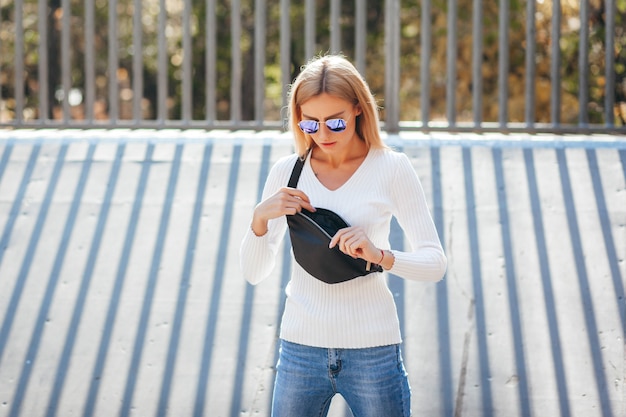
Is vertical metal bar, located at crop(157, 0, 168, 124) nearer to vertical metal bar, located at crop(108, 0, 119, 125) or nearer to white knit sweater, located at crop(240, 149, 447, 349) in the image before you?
vertical metal bar, located at crop(108, 0, 119, 125)

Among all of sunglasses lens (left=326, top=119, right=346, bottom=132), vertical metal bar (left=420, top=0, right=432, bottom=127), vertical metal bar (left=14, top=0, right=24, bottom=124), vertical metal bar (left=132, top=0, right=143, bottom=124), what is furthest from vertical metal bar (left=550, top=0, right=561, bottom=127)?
sunglasses lens (left=326, top=119, right=346, bottom=132)

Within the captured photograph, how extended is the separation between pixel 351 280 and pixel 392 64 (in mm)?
3231

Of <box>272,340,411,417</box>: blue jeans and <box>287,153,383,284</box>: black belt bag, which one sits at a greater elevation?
<box>287,153,383,284</box>: black belt bag

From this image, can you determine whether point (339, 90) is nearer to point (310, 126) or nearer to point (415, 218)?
point (310, 126)

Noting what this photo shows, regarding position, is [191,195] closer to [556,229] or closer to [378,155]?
[556,229]

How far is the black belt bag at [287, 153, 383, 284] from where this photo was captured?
2.42 meters

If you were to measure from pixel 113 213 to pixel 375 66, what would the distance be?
787 cm

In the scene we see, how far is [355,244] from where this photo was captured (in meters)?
2.32

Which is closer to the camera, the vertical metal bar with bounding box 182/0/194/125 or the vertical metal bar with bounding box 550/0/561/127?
the vertical metal bar with bounding box 550/0/561/127

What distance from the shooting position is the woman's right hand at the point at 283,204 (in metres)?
2.44

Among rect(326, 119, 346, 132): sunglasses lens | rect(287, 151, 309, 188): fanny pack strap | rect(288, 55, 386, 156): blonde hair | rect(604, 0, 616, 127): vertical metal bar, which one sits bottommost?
rect(287, 151, 309, 188): fanny pack strap

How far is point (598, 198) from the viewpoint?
4.79 metres

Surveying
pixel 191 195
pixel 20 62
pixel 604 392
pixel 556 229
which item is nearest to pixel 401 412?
pixel 604 392

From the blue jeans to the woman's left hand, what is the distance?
0.90 ft
